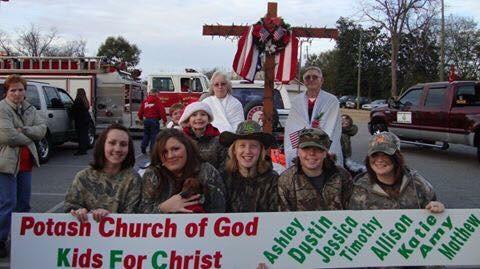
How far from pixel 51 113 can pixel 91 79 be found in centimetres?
480

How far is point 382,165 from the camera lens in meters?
3.59

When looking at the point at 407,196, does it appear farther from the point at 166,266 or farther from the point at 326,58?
the point at 326,58

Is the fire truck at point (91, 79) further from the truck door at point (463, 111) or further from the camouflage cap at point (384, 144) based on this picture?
the camouflage cap at point (384, 144)

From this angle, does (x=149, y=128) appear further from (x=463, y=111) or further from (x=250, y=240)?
Answer: (x=250, y=240)

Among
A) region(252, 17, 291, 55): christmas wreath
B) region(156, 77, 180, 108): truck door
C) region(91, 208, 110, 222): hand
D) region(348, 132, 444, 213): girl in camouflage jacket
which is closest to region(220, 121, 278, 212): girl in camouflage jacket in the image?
region(348, 132, 444, 213): girl in camouflage jacket

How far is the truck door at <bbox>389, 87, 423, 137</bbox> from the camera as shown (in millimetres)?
14734

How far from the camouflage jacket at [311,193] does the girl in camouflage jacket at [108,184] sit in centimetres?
100

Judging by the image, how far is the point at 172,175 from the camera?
3547 millimetres

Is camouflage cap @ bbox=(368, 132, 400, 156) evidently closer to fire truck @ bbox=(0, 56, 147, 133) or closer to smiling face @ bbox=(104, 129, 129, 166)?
smiling face @ bbox=(104, 129, 129, 166)

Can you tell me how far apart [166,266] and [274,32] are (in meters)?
3.15

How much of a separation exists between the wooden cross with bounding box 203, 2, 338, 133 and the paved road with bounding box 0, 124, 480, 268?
3.02 m

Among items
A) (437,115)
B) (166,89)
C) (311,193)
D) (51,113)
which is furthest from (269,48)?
(166,89)

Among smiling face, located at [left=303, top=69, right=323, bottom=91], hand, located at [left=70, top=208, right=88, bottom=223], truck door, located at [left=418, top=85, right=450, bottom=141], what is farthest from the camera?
truck door, located at [left=418, top=85, right=450, bottom=141]

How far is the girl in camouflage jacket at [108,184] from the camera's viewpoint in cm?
352
